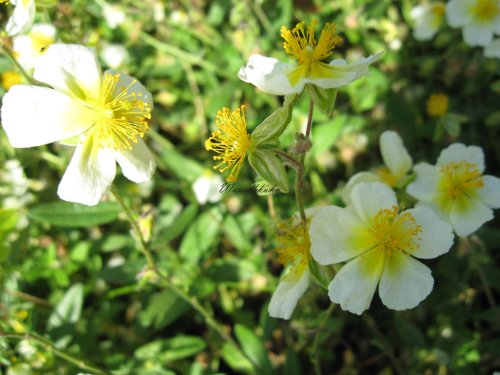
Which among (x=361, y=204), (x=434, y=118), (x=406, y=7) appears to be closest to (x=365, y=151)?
(x=434, y=118)

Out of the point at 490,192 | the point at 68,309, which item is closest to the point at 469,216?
the point at 490,192

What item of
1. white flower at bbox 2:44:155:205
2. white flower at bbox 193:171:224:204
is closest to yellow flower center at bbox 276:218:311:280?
white flower at bbox 2:44:155:205

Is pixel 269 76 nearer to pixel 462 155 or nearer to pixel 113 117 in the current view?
pixel 113 117

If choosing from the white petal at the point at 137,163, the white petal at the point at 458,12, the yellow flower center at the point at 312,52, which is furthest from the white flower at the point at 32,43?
the white petal at the point at 458,12

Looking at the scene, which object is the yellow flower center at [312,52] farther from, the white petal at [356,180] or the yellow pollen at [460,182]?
the yellow pollen at [460,182]

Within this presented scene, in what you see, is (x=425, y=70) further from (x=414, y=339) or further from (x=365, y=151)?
(x=414, y=339)
